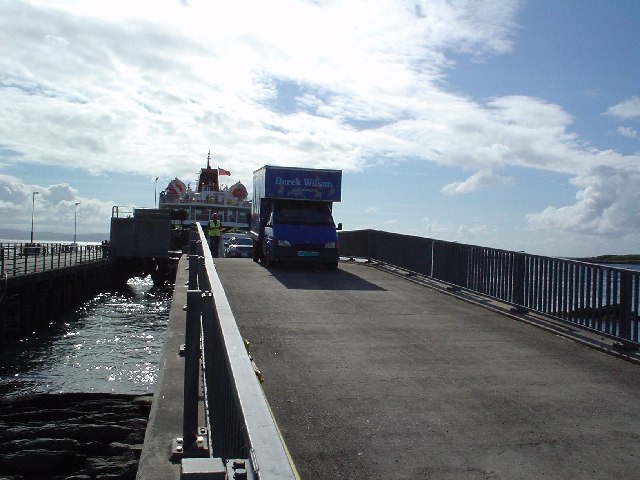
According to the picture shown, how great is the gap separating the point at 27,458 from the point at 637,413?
8.54 metres

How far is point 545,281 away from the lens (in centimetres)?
1178

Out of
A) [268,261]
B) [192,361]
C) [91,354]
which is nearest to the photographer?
[192,361]

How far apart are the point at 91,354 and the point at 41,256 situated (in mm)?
26025

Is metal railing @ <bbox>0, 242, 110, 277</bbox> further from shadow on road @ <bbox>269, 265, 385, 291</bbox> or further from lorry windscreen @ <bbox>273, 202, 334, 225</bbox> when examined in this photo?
shadow on road @ <bbox>269, 265, 385, 291</bbox>

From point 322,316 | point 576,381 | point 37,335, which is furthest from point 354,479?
point 37,335

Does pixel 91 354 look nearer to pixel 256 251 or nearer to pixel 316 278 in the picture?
pixel 256 251

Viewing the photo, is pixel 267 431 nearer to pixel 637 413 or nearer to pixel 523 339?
pixel 637 413

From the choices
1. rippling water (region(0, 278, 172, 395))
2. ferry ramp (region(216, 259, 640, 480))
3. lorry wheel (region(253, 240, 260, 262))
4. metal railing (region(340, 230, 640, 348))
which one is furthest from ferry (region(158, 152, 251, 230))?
ferry ramp (region(216, 259, 640, 480))

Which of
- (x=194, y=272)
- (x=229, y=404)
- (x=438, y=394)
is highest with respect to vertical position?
(x=194, y=272)

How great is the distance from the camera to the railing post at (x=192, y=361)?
5391 millimetres

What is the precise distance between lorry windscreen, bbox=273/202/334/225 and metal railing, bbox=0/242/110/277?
13517mm

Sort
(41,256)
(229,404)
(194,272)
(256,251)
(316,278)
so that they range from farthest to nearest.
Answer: (41,256) → (256,251) → (316,278) → (194,272) → (229,404)

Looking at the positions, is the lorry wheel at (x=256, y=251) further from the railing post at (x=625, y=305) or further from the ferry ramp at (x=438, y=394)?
the railing post at (x=625, y=305)

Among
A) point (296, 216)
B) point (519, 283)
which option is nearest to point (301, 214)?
point (296, 216)
